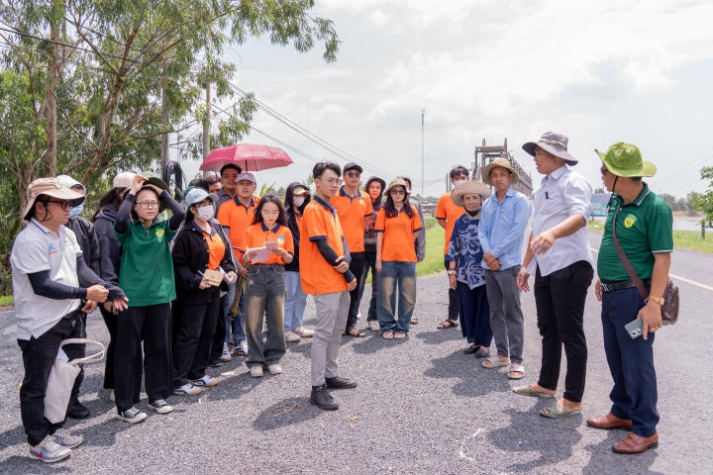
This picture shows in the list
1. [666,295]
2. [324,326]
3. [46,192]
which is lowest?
[324,326]

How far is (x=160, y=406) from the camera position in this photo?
4.34 meters

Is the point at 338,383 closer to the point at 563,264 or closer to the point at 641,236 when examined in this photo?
the point at 563,264

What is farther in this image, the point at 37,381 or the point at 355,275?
the point at 355,275

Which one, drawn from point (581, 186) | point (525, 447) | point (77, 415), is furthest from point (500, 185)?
point (77, 415)

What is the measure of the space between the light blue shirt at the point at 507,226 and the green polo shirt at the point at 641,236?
1496 millimetres

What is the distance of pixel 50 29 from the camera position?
11.7 m

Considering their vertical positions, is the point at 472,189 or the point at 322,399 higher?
the point at 472,189

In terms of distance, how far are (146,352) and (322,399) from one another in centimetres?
→ 152

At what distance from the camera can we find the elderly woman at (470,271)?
5.83 metres

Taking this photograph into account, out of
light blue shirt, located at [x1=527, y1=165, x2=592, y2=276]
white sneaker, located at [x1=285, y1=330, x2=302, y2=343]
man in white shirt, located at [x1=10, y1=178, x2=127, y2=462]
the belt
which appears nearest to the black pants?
white sneaker, located at [x1=285, y1=330, x2=302, y2=343]

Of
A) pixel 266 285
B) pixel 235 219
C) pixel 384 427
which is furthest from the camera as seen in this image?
pixel 235 219

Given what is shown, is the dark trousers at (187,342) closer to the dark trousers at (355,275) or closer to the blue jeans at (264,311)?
the blue jeans at (264,311)

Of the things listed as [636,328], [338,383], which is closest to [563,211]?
[636,328]

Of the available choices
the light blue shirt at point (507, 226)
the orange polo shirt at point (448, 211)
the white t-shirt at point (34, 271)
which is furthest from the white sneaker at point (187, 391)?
the orange polo shirt at point (448, 211)
